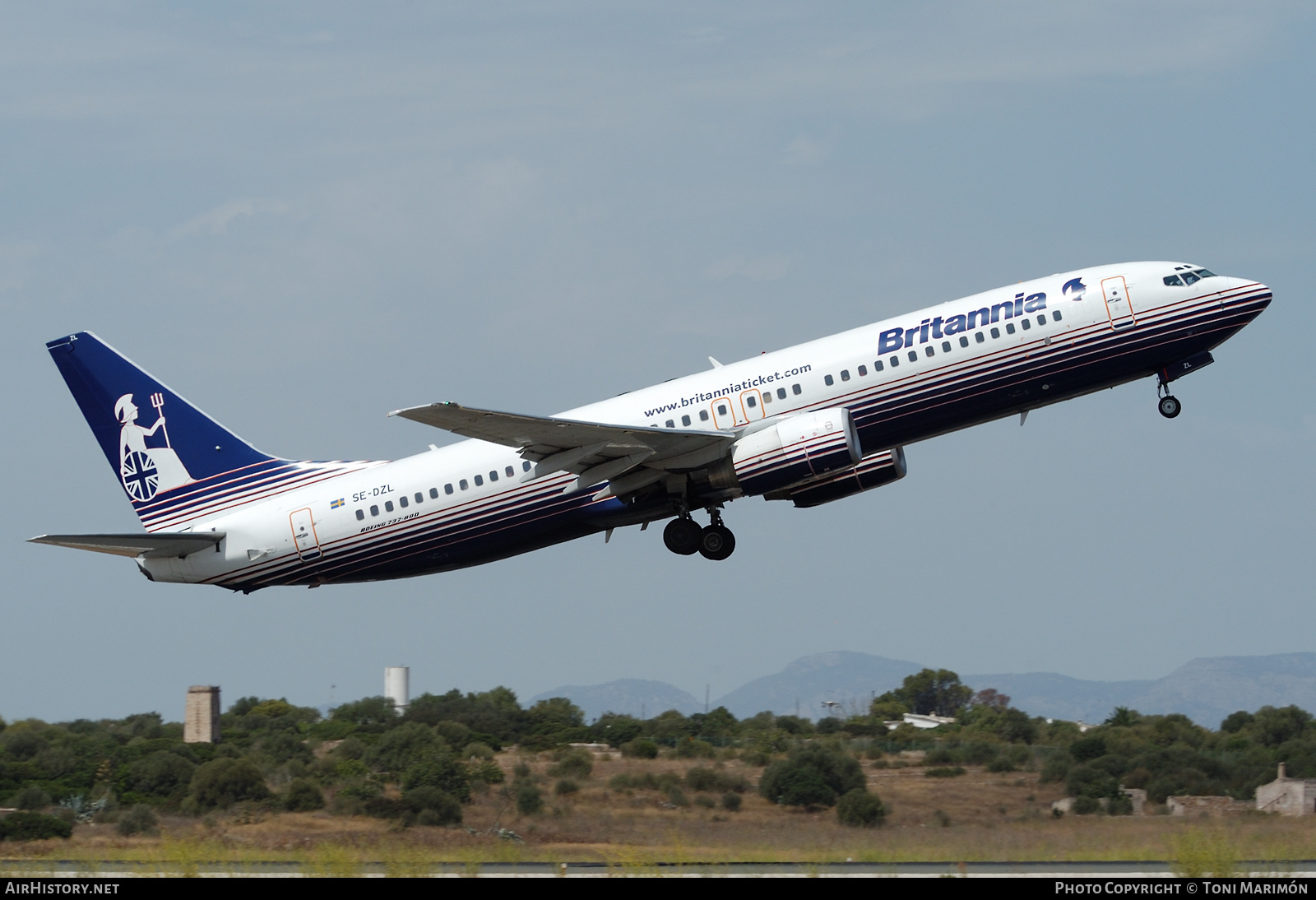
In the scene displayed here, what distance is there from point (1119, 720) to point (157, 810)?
4887cm

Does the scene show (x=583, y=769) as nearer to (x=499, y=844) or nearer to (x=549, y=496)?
(x=499, y=844)

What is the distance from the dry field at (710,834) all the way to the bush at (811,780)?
727 mm

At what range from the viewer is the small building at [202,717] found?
2667 inches

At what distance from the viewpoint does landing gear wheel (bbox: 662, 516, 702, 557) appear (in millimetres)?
37875

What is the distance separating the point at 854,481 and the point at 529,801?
16340 millimetres

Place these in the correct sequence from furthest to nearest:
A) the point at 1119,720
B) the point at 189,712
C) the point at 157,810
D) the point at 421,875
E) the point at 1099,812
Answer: the point at 1119,720, the point at 189,712, the point at 157,810, the point at 1099,812, the point at 421,875

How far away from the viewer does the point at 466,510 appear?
37000 millimetres

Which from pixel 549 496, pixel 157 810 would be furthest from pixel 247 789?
pixel 549 496

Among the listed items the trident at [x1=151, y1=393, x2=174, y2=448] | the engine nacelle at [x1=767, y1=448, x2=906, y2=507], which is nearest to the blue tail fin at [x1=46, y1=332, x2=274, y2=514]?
the trident at [x1=151, y1=393, x2=174, y2=448]

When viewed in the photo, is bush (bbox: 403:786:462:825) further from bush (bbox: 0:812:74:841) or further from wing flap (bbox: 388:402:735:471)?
wing flap (bbox: 388:402:735:471)

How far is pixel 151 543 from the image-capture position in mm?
38312

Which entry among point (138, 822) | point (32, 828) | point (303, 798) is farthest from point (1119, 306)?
point (32, 828)

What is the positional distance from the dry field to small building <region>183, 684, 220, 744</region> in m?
18.6

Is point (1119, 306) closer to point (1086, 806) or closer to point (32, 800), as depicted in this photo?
point (1086, 806)
